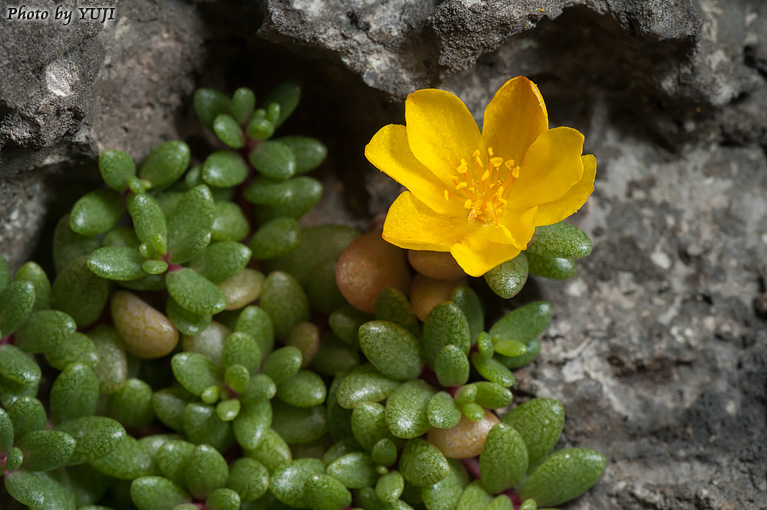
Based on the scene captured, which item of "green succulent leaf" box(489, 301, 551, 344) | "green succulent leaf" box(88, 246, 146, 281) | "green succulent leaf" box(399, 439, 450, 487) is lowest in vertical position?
"green succulent leaf" box(399, 439, 450, 487)

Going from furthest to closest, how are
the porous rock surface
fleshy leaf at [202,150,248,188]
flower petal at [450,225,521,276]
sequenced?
fleshy leaf at [202,150,248,188] → the porous rock surface → flower petal at [450,225,521,276]

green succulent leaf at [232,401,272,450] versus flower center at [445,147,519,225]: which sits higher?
flower center at [445,147,519,225]

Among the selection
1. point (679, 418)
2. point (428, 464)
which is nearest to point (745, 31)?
point (679, 418)

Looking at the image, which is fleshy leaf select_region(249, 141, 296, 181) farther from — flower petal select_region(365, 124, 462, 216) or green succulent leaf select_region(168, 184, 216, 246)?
flower petal select_region(365, 124, 462, 216)

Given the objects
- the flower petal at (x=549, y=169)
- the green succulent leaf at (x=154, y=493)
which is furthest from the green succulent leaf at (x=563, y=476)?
the green succulent leaf at (x=154, y=493)

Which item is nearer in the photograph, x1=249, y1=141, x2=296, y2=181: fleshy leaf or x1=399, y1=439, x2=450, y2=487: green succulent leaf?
x1=399, y1=439, x2=450, y2=487: green succulent leaf

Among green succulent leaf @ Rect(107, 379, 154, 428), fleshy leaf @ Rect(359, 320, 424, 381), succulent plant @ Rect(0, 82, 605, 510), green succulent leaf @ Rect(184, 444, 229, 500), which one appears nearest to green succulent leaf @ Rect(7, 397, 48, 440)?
succulent plant @ Rect(0, 82, 605, 510)

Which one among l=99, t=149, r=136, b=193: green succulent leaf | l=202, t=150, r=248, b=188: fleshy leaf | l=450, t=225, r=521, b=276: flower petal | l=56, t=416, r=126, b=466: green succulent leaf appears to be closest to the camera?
l=450, t=225, r=521, b=276: flower petal
